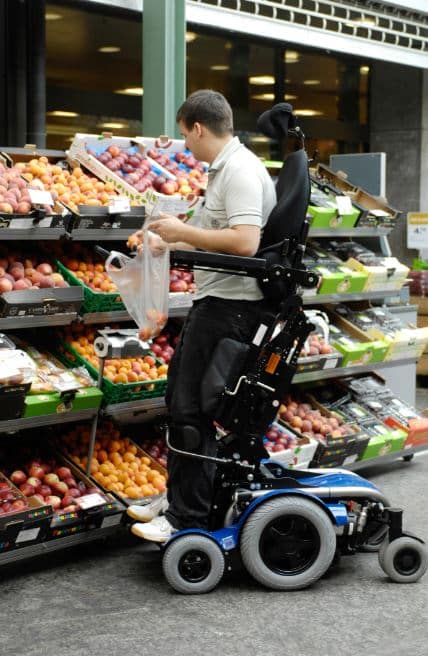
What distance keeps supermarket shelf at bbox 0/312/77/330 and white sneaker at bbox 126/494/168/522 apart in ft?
2.90

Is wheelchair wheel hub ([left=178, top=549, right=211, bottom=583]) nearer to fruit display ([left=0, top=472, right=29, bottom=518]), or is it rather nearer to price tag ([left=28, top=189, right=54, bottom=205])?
fruit display ([left=0, top=472, right=29, bottom=518])

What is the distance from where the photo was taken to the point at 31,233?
4.57 metres

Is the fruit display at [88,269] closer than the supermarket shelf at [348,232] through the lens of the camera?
Yes

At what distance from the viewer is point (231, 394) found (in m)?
4.14

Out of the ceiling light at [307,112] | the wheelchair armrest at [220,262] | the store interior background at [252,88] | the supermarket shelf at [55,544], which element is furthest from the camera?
the ceiling light at [307,112]

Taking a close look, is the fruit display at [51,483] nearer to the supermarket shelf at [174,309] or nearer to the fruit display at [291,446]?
the supermarket shelf at [174,309]

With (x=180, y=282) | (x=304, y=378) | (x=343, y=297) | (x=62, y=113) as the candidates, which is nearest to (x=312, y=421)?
(x=304, y=378)

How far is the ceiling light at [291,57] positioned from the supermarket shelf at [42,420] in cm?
791

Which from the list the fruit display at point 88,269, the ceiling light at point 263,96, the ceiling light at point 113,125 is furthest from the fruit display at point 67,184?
the ceiling light at point 263,96

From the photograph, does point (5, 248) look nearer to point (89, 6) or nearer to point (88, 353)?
point (88, 353)

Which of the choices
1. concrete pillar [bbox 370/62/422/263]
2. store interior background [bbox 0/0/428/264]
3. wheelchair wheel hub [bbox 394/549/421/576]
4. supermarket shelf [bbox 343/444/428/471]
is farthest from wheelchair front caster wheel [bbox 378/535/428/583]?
concrete pillar [bbox 370/62/422/263]

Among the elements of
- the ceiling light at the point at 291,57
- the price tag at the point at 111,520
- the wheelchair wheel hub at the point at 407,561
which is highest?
the ceiling light at the point at 291,57

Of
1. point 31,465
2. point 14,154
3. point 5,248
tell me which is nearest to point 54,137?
point 14,154

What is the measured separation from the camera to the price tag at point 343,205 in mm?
6405
